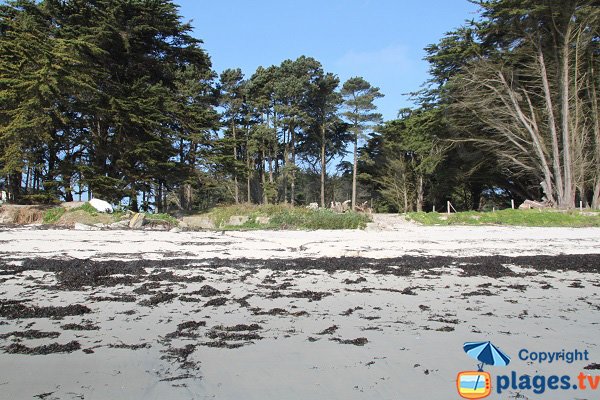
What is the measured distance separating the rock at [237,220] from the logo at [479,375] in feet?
63.2

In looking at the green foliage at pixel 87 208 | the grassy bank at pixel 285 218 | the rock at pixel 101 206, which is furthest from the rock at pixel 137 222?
the grassy bank at pixel 285 218

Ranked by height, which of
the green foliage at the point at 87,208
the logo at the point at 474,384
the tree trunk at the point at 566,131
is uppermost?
the tree trunk at the point at 566,131

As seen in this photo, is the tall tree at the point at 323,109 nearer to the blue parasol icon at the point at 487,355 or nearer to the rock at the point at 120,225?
the rock at the point at 120,225

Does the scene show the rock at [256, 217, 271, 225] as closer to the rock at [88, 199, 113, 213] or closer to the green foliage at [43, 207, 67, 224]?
the rock at [88, 199, 113, 213]

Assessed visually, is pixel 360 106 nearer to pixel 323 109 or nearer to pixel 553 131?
pixel 323 109

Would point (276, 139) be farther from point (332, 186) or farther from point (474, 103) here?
point (474, 103)

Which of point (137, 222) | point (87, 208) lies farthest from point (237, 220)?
point (87, 208)

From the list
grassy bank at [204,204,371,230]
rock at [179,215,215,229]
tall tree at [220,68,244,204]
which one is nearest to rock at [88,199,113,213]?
rock at [179,215,215,229]

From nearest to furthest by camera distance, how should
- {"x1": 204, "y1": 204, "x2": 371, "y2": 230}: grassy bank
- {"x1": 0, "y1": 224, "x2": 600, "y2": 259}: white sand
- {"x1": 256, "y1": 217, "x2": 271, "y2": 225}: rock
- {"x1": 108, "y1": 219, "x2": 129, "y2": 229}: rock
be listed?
{"x1": 0, "y1": 224, "x2": 600, "y2": 259}: white sand → {"x1": 108, "y1": 219, "x2": 129, "y2": 229}: rock → {"x1": 204, "y1": 204, "x2": 371, "y2": 230}: grassy bank → {"x1": 256, "y1": 217, "x2": 271, "y2": 225}: rock

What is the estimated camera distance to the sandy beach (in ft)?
10.1

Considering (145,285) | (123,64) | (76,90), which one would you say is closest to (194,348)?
(145,285)

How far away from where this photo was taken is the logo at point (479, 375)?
2.95 m

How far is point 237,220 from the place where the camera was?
22703mm

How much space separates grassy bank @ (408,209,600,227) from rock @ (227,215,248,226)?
8.55 m
